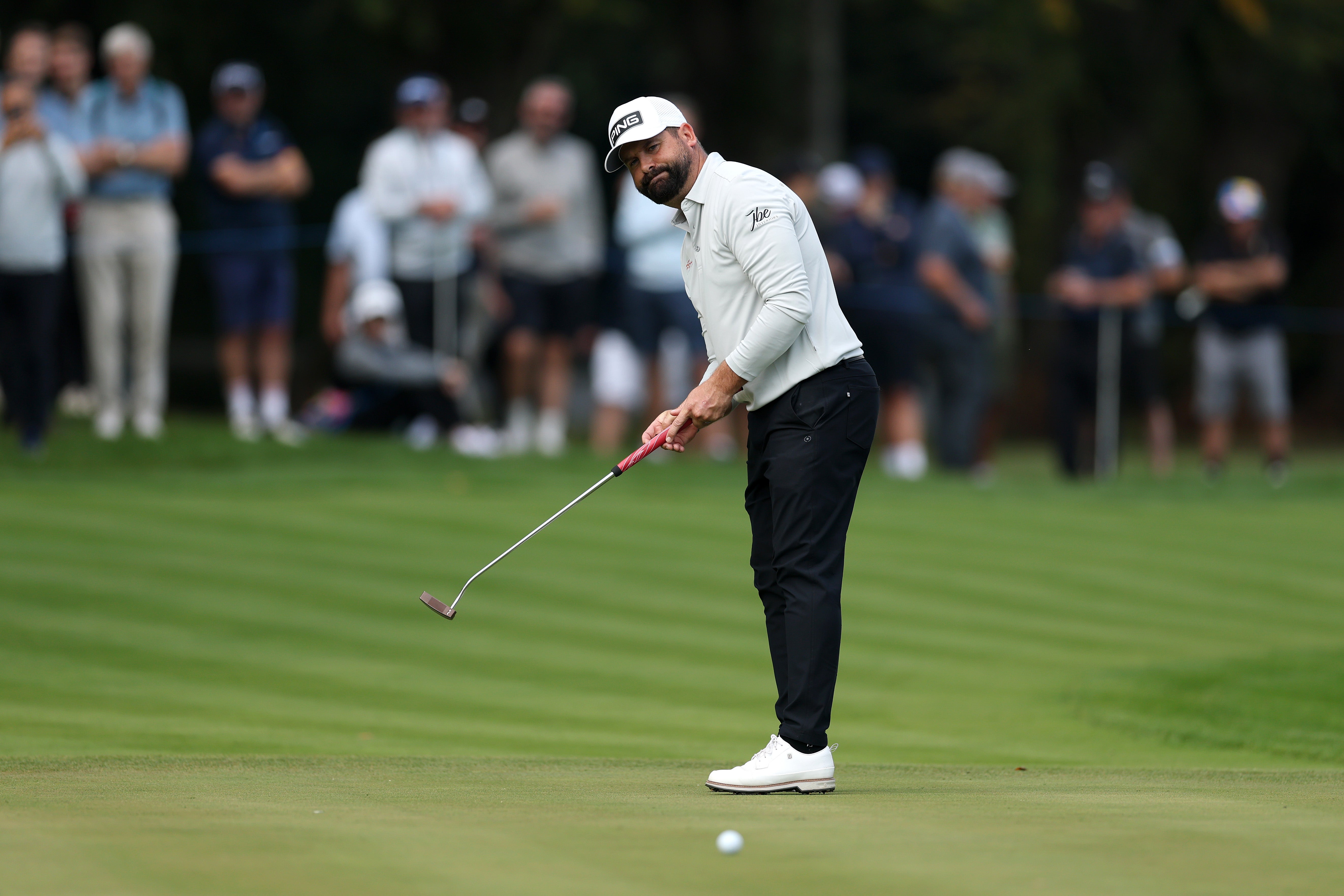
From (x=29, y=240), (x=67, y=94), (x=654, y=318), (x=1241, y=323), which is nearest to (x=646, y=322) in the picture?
(x=654, y=318)

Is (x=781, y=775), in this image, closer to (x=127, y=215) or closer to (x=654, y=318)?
(x=127, y=215)

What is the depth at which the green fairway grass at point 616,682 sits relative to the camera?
4.77m

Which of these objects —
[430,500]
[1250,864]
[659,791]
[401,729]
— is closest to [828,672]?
[659,791]

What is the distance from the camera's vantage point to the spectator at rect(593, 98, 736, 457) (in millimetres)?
14953

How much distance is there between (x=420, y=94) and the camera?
47.2 feet

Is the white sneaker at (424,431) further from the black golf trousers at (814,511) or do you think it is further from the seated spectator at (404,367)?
the black golf trousers at (814,511)

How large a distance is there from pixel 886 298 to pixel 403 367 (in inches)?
150

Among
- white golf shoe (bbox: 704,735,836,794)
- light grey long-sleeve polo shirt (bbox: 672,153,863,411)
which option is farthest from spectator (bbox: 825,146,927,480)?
white golf shoe (bbox: 704,735,836,794)

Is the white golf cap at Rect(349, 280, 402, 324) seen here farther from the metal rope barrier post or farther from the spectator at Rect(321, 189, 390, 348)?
the metal rope barrier post

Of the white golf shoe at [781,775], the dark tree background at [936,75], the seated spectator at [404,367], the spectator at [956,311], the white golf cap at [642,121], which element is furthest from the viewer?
the dark tree background at [936,75]

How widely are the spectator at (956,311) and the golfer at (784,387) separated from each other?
9368 millimetres

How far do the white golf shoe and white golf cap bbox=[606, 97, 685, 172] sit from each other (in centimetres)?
183

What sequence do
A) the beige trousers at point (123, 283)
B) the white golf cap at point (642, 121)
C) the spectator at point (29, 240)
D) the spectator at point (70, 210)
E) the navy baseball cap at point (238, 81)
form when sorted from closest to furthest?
the white golf cap at point (642, 121) < the spectator at point (29, 240) < the beige trousers at point (123, 283) < the spectator at point (70, 210) < the navy baseball cap at point (238, 81)

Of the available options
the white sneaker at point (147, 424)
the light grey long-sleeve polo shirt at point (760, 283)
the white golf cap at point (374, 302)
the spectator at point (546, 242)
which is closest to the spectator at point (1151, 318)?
the spectator at point (546, 242)
